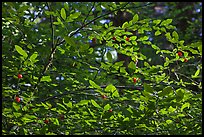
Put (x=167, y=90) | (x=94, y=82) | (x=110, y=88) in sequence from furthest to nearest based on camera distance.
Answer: (x=94, y=82) < (x=110, y=88) < (x=167, y=90)

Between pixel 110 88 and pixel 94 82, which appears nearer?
pixel 110 88

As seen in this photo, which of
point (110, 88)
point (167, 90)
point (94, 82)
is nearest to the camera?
point (167, 90)

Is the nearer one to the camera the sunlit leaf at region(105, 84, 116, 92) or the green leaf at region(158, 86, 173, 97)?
the green leaf at region(158, 86, 173, 97)

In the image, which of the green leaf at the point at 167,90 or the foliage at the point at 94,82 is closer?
the green leaf at the point at 167,90

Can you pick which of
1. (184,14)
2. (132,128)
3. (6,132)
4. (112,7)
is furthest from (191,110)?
(184,14)

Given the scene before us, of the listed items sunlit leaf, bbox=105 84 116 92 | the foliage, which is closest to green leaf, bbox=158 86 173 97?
the foliage

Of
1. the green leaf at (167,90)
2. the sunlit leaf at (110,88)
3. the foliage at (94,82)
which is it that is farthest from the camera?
the foliage at (94,82)

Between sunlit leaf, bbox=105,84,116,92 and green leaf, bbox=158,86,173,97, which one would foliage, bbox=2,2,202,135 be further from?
green leaf, bbox=158,86,173,97

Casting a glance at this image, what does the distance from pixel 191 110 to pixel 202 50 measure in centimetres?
48

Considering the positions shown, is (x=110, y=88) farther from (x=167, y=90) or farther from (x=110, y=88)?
(x=167, y=90)

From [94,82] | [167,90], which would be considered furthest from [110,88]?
[167,90]

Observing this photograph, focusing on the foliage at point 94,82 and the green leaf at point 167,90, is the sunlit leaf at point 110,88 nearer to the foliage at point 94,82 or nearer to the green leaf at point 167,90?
the foliage at point 94,82

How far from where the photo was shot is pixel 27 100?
1.76m

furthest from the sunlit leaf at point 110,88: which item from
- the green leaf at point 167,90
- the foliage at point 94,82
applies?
the green leaf at point 167,90
